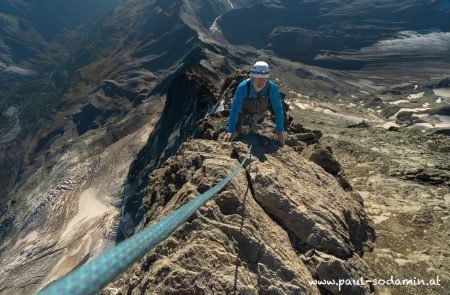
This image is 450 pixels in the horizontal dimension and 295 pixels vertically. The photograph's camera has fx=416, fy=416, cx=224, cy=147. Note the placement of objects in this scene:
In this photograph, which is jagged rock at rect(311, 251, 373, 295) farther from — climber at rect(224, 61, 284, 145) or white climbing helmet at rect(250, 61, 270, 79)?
white climbing helmet at rect(250, 61, 270, 79)


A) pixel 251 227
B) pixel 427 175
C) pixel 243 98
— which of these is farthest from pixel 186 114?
pixel 251 227

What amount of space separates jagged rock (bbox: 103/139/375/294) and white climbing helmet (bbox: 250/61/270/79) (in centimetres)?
195

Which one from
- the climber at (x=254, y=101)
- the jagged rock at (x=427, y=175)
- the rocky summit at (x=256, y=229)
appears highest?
the climber at (x=254, y=101)

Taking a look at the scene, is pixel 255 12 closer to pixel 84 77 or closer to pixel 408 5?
pixel 408 5

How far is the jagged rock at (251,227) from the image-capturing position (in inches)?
291

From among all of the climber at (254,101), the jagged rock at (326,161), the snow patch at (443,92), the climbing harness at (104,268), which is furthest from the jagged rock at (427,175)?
the snow patch at (443,92)

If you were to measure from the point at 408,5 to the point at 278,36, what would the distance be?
5633 centimetres

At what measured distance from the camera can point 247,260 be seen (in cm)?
797

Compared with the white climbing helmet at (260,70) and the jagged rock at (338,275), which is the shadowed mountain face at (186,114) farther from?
the white climbing helmet at (260,70)

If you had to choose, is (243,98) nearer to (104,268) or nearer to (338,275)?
(338,275)

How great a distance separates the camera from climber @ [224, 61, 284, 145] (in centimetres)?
1082

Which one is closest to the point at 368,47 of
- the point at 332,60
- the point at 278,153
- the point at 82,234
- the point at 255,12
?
the point at 332,60

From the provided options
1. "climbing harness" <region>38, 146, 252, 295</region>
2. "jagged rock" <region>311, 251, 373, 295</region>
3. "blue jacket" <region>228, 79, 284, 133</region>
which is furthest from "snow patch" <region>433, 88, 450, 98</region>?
"climbing harness" <region>38, 146, 252, 295</region>

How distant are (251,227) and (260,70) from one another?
13.6 ft
